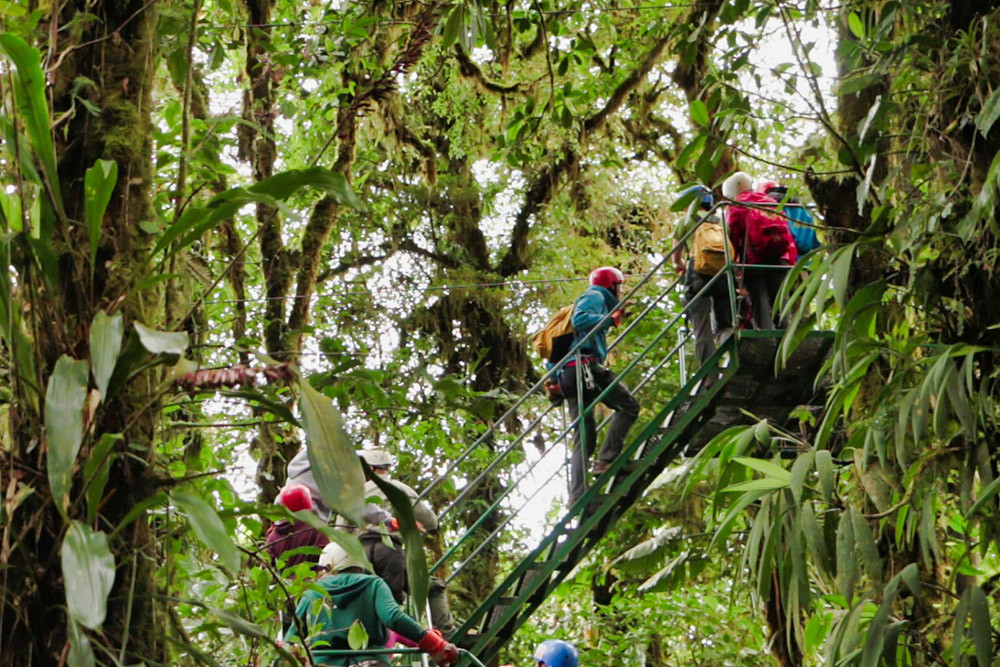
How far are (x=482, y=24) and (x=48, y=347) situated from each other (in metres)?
2.11

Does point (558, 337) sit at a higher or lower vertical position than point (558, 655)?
higher

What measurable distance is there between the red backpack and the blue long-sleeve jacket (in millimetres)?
776

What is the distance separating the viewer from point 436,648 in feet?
13.2

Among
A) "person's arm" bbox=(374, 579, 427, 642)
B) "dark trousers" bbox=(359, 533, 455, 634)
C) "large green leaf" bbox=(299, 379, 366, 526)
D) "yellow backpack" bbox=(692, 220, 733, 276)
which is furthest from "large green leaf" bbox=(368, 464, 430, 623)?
"yellow backpack" bbox=(692, 220, 733, 276)

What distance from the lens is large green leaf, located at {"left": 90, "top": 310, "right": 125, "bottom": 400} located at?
1376 mm

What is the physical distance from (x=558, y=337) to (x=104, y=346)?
4.56 meters

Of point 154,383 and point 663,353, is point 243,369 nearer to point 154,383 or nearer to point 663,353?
point 154,383

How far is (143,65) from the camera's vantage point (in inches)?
80.1

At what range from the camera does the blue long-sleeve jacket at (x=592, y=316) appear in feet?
18.4

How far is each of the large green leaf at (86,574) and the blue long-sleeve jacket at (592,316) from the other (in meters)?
4.27

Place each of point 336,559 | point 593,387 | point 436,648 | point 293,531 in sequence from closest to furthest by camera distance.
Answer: point 436,648, point 336,559, point 293,531, point 593,387

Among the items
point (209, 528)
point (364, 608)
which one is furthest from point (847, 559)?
point (364, 608)

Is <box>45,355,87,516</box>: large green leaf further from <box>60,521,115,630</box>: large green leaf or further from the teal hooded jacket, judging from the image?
the teal hooded jacket

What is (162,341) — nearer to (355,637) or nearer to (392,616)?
(355,637)
